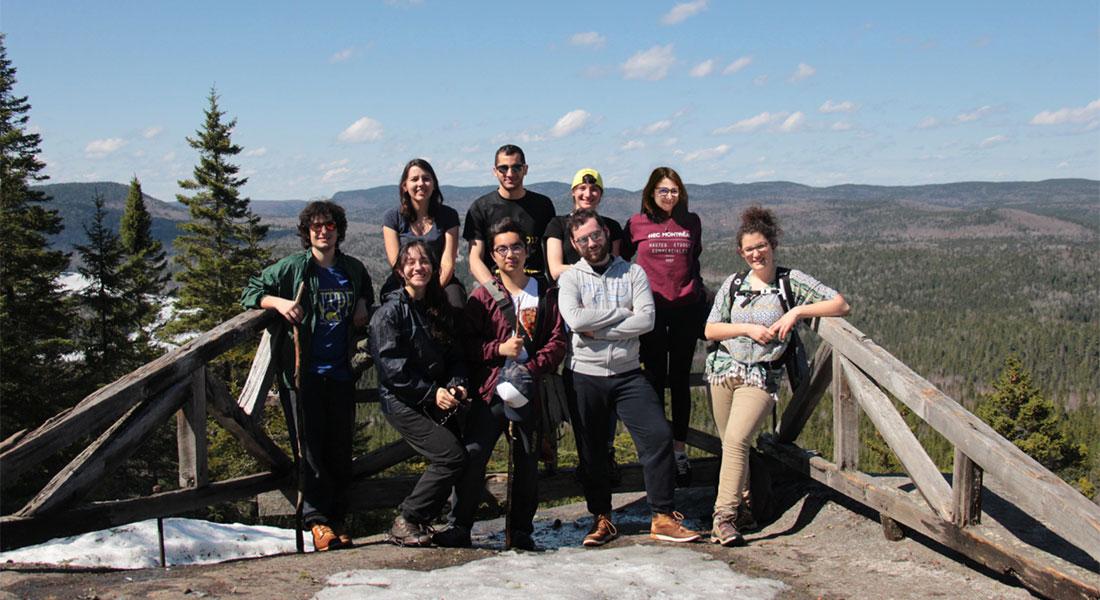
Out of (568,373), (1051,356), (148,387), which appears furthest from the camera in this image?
(1051,356)

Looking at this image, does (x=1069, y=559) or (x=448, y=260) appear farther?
(x=448, y=260)

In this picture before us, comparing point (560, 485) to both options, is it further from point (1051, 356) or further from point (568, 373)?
point (1051, 356)

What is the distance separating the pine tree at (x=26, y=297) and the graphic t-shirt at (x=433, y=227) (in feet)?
78.4

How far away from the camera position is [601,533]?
5750mm

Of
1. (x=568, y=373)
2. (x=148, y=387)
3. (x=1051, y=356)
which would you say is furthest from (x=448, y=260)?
(x=1051, y=356)

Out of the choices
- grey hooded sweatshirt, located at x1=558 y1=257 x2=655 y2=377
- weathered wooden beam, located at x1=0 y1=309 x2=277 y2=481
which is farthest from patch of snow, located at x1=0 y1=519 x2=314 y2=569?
grey hooded sweatshirt, located at x1=558 y1=257 x2=655 y2=377

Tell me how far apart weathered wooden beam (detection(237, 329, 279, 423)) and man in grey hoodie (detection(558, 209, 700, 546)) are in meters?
2.11

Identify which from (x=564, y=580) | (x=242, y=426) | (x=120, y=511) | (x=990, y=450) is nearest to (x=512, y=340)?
(x=564, y=580)

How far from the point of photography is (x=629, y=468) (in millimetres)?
6863

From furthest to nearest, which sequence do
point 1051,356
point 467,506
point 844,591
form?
point 1051,356 < point 467,506 < point 844,591

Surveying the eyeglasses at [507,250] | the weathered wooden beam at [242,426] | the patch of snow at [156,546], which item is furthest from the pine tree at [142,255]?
the eyeglasses at [507,250]

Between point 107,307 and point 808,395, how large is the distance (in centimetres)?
3630

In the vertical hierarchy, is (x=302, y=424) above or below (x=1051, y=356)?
above

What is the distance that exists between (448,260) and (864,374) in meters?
2.91
